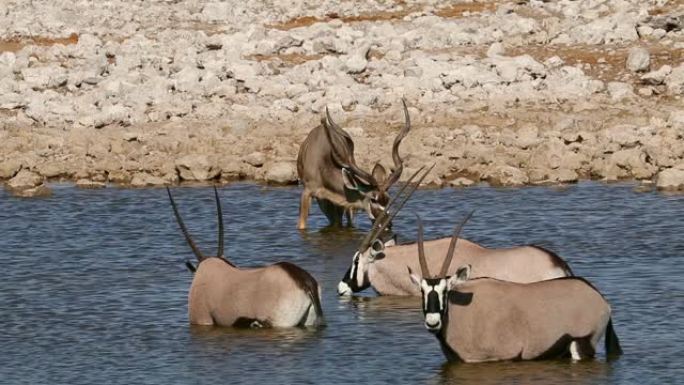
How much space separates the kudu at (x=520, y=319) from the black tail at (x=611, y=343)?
175 mm

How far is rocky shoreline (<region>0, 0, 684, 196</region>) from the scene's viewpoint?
25203mm

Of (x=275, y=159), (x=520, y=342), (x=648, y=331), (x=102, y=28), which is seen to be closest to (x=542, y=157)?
(x=275, y=159)

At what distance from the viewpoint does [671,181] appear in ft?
75.8

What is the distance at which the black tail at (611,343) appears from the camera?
13.2 metres

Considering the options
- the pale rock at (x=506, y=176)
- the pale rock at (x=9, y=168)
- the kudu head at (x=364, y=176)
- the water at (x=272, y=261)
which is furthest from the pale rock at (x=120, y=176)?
the pale rock at (x=506, y=176)

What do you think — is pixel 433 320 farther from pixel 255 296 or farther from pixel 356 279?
pixel 356 279

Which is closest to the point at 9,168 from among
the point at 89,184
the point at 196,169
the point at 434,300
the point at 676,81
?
the point at 89,184

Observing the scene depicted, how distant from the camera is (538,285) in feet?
42.8

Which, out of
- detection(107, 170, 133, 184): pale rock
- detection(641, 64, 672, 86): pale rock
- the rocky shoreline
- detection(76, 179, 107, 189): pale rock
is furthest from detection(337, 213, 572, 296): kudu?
detection(641, 64, 672, 86): pale rock

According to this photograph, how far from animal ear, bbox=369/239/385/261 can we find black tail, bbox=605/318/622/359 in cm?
338

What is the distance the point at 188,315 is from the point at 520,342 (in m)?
3.58

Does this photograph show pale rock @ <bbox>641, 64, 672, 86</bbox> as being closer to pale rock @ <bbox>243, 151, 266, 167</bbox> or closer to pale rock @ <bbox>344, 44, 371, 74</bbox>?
pale rock @ <bbox>344, 44, 371, 74</bbox>

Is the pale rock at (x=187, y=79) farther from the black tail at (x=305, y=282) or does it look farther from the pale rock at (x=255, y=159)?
the black tail at (x=305, y=282)

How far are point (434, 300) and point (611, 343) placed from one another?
1.57 metres
